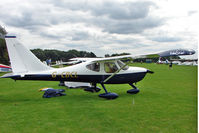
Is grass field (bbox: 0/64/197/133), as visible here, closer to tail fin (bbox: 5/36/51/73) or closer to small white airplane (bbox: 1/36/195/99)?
small white airplane (bbox: 1/36/195/99)

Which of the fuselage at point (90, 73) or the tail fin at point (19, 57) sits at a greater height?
the tail fin at point (19, 57)

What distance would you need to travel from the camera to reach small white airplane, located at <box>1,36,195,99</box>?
279 inches

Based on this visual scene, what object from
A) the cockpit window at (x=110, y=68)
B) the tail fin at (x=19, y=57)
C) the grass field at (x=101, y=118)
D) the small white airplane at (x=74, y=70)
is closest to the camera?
the grass field at (x=101, y=118)

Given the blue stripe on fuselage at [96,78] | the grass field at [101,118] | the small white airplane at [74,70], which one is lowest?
the grass field at [101,118]

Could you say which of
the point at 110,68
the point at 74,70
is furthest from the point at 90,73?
the point at 110,68

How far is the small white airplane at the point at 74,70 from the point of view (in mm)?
7082

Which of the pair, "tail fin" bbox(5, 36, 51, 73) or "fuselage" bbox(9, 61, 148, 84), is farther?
"fuselage" bbox(9, 61, 148, 84)

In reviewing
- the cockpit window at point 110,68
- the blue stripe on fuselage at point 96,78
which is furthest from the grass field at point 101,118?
the cockpit window at point 110,68

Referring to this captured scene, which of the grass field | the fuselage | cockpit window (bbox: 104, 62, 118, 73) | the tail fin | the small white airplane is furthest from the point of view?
cockpit window (bbox: 104, 62, 118, 73)

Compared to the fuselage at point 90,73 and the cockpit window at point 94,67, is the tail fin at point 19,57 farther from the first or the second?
the cockpit window at point 94,67

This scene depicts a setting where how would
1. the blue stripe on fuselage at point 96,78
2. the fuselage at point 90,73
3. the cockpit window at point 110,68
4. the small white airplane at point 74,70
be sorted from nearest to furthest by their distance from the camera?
1. the small white airplane at point 74,70
2. the blue stripe on fuselage at point 96,78
3. the fuselage at point 90,73
4. the cockpit window at point 110,68

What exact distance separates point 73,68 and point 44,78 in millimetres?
1525

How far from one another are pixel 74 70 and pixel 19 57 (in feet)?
8.68

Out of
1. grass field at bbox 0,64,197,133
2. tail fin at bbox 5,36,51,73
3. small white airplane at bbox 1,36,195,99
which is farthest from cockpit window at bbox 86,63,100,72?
tail fin at bbox 5,36,51,73
